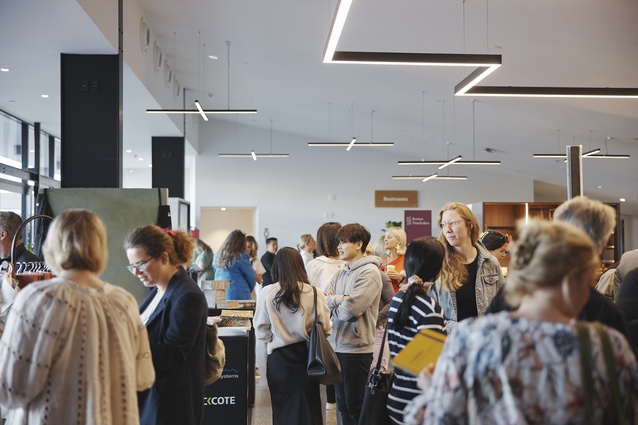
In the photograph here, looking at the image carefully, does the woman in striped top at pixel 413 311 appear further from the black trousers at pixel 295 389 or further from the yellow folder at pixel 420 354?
the black trousers at pixel 295 389

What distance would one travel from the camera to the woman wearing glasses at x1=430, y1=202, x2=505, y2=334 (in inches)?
144

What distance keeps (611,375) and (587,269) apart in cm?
25

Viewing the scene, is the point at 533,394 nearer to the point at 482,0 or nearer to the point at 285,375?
the point at 285,375

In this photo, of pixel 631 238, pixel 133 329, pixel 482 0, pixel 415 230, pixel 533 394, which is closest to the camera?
pixel 533 394

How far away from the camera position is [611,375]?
5.41ft

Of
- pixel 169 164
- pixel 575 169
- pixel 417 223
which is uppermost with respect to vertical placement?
pixel 169 164

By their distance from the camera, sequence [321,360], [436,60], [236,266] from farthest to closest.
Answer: [236,266], [436,60], [321,360]

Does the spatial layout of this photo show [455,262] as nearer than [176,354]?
No

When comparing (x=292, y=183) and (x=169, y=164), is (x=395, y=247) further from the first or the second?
(x=292, y=183)

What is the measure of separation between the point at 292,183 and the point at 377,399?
55.3 ft

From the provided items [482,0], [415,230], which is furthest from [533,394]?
[415,230]

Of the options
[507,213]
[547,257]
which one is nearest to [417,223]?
[507,213]

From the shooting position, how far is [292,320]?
439cm

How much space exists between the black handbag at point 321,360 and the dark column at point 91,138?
4.24 meters
